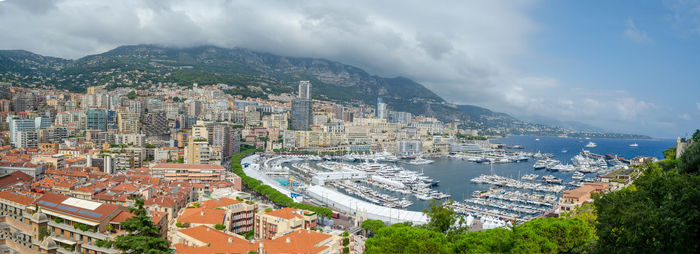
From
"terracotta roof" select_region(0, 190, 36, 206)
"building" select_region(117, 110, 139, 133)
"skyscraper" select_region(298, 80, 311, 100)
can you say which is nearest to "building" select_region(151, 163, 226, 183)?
"terracotta roof" select_region(0, 190, 36, 206)

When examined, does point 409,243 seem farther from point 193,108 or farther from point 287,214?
point 193,108

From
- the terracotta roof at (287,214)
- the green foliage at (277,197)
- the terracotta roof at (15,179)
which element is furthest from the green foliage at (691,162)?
the terracotta roof at (15,179)

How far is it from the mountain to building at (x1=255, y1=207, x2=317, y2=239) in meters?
63.5

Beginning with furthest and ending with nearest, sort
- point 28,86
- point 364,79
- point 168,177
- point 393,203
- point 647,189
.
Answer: point 364,79 < point 28,86 < point 393,203 < point 168,177 < point 647,189

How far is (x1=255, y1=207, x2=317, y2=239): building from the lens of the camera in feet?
46.8

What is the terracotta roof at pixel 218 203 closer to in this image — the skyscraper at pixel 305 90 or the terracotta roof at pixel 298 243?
the terracotta roof at pixel 298 243

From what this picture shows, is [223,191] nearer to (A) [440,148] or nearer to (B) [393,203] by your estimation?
(B) [393,203]

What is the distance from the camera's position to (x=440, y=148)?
7500 centimetres

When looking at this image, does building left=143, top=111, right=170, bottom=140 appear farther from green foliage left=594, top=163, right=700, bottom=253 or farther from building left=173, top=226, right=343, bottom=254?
green foliage left=594, top=163, right=700, bottom=253

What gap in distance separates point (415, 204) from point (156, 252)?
23.2 metres

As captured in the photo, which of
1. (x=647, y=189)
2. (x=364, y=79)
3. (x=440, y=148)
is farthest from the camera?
(x=364, y=79)

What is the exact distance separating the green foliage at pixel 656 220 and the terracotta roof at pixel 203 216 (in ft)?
38.6

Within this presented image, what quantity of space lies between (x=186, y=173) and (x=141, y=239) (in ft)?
60.4

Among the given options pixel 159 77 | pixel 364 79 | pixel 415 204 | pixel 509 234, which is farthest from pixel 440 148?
pixel 364 79
